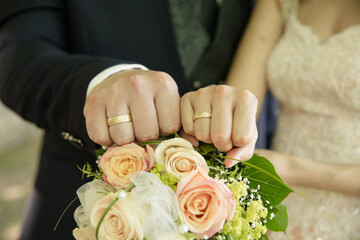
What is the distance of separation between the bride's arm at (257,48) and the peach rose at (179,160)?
2.24 feet

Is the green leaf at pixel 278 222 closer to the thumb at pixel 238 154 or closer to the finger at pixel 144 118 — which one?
the thumb at pixel 238 154

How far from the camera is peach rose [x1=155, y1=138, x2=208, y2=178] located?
50 cm

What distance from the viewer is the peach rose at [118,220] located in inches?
17.3

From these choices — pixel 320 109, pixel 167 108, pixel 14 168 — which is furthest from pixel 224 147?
pixel 14 168

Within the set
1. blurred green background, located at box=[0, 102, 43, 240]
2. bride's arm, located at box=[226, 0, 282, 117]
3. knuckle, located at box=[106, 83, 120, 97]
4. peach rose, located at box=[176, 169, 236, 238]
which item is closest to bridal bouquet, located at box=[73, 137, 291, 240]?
peach rose, located at box=[176, 169, 236, 238]

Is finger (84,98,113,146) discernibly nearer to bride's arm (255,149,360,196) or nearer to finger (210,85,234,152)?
finger (210,85,234,152)

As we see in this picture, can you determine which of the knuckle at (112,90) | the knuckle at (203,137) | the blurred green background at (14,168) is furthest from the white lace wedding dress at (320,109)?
the blurred green background at (14,168)

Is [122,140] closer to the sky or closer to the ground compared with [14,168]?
closer to the sky

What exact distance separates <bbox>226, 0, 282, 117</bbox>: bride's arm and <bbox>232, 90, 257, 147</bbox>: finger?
61cm

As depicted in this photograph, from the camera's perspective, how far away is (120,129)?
581mm

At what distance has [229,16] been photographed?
3.89ft

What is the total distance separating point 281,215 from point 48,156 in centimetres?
80

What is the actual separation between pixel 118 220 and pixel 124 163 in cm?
10

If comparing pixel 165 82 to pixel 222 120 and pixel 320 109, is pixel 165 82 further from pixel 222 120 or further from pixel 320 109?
pixel 320 109
